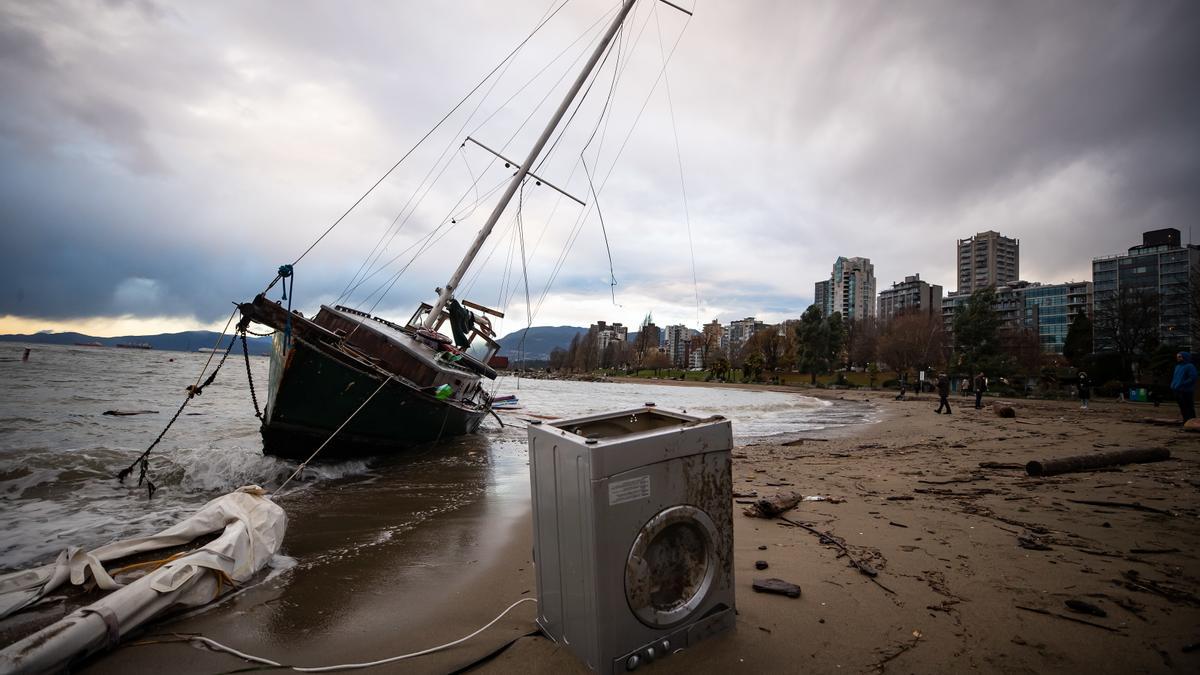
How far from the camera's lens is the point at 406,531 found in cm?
508

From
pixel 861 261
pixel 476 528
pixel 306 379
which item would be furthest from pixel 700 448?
pixel 861 261

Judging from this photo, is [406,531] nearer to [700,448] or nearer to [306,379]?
[700,448]

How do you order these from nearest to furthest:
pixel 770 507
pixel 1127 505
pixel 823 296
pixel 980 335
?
pixel 1127 505
pixel 770 507
pixel 980 335
pixel 823 296

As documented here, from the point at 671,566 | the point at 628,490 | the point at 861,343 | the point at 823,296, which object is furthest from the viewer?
the point at 823,296

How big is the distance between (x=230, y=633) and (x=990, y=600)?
4.40 m

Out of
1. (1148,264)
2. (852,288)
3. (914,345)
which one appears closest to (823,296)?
(852,288)

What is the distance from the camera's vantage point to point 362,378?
8.75m

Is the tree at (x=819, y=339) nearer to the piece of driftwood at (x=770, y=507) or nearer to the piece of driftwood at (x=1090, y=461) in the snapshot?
the piece of driftwood at (x=1090, y=461)

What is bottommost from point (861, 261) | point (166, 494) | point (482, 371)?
point (166, 494)

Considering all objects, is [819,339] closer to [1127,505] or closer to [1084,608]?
[1127,505]

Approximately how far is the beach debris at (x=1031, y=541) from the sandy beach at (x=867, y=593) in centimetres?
1

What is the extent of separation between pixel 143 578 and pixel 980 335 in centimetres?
4663

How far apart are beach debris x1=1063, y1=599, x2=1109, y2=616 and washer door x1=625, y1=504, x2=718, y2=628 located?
6.70 feet

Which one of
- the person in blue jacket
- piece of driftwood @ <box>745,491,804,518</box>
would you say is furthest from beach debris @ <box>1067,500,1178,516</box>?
the person in blue jacket
